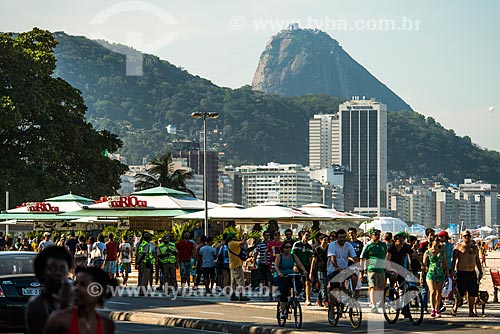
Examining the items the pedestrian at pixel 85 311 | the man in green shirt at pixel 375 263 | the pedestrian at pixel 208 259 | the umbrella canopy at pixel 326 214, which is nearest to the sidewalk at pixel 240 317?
the man in green shirt at pixel 375 263

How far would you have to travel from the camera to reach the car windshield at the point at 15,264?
17.6 metres

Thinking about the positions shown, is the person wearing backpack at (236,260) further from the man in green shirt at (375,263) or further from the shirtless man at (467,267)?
the shirtless man at (467,267)

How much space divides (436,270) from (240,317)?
407 centimetres

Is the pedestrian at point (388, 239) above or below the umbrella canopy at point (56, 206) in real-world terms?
below

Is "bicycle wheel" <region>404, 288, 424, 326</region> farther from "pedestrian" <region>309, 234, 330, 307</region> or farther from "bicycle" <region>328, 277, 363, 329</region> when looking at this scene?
"pedestrian" <region>309, 234, 330, 307</region>

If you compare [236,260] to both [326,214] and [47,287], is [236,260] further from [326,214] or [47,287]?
[47,287]

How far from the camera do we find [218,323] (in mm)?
20250

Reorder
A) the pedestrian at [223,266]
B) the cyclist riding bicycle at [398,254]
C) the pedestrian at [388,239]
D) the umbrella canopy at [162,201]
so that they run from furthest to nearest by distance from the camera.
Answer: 1. the umbrella canopy at [162,201]
2. the pedestrian at [223,266]
3. the pedestrian at [388,239]
4. the cyclist riding bicycle at [398,254]

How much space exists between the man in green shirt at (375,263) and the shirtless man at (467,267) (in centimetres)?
176

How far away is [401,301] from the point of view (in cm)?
2005

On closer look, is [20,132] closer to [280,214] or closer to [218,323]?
[280,214]

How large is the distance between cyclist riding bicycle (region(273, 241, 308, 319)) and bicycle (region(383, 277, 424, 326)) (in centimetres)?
176

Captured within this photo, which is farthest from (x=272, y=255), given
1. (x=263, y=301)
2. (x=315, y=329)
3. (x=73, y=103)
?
(x=73, y=103)

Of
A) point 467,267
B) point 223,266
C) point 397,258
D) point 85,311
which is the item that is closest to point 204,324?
point 397,258
